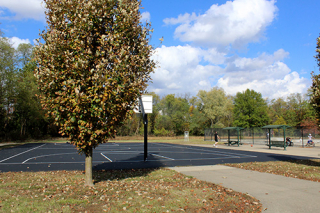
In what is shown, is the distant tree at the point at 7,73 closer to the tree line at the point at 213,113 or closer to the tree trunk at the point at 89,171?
the tree trunk at the point at 89,171

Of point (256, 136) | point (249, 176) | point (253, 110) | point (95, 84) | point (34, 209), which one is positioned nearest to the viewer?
point (34, 209)

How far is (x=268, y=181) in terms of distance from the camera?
912 cm

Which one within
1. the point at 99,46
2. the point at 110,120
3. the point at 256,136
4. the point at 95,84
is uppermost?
the point at 99,46

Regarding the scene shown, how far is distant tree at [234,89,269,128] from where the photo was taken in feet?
241

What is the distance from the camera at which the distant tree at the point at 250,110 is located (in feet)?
241

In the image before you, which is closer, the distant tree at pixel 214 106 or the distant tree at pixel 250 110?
the distant tree at pixel 214 106

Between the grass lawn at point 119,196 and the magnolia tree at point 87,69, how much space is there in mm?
1084

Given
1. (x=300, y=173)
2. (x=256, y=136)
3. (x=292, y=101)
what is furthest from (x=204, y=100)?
(x=300, y=173)

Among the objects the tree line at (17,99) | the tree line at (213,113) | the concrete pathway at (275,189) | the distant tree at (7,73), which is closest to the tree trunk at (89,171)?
the concrete pathway at (275,189)

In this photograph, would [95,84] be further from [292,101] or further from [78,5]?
[292,101]

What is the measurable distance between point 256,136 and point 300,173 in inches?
1168

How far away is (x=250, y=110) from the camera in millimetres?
74688

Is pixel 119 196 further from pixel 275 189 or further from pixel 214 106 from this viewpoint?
pixel 214 106

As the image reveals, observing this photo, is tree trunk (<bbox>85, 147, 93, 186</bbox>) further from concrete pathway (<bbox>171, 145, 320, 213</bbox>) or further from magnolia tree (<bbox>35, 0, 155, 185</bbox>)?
concrete pathway (<bbox>171, 145, 320, 213</bbox>)
